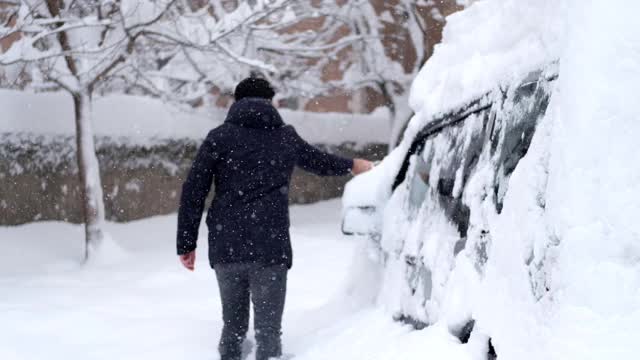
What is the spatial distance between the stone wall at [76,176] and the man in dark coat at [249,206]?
8.71 metres

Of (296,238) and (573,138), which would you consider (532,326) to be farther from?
(296,238)

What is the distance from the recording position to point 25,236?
12328 mm

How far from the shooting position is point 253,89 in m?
4.66

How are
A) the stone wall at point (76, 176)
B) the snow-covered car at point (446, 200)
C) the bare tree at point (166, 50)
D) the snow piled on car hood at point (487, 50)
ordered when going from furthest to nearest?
the stone wall at point (76, 176) < the bare tree at point (166, 50) < the snow-covered car at point (446, 200) < the snow piled on car hood at point (487, 50)

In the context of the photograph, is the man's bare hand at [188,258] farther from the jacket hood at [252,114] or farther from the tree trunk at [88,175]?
the tree trunk at [88,175]

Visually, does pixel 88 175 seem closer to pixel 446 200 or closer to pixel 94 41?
pixel 94 41

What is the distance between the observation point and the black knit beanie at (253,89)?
4656 mm

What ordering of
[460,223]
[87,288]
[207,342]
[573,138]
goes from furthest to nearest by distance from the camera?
[87,288] < [207,342] < [460,223] < [573,138]

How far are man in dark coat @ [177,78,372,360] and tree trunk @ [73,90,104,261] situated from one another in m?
7.49

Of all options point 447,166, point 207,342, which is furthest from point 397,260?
point 207,342

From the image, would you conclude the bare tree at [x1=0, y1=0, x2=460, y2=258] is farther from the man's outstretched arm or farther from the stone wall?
the man's outstretched arm

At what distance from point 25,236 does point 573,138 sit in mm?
11794

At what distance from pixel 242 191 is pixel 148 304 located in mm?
4000

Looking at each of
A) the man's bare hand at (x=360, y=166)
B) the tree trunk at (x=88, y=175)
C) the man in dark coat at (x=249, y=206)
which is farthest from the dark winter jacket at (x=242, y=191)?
the tree trunk at (x=88, y=175)
